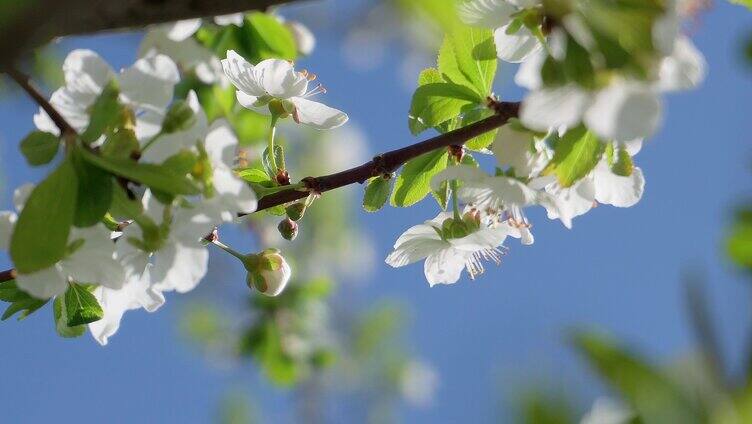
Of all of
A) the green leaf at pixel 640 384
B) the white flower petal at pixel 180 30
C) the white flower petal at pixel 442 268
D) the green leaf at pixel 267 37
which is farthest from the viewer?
the green leaf at pixel 267 37

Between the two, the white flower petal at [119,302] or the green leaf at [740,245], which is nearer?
the green leaf at [740,245]

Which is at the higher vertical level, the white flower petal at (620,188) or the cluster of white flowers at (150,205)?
the cluster of white flowers at (150,205)

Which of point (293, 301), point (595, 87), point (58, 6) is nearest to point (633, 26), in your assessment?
point (595, 87)

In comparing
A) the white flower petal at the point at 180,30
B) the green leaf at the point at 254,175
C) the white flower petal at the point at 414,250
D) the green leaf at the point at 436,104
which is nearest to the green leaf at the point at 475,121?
the green leaf at the point at 436,104

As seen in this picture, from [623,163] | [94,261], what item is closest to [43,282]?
[94,261]

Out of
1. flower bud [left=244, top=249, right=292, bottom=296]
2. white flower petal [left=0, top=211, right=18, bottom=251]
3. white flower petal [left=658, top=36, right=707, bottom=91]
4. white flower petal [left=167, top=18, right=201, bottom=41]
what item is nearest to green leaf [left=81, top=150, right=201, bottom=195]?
white flower petal [left=0, top=211, right=18, bottom=251]

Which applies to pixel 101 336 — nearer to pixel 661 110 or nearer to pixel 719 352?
pixel 661 110

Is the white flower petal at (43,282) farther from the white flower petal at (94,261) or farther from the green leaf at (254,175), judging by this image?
the green leaf at (254,175)

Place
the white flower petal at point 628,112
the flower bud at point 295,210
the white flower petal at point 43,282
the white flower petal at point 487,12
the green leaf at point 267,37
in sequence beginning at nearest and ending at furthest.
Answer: the white flower petal at point 628,112
the white flower petal at point 43,282
the white flower petal at point 487,12
the flower bud at point 295,210
the green leaf at point 267,37
